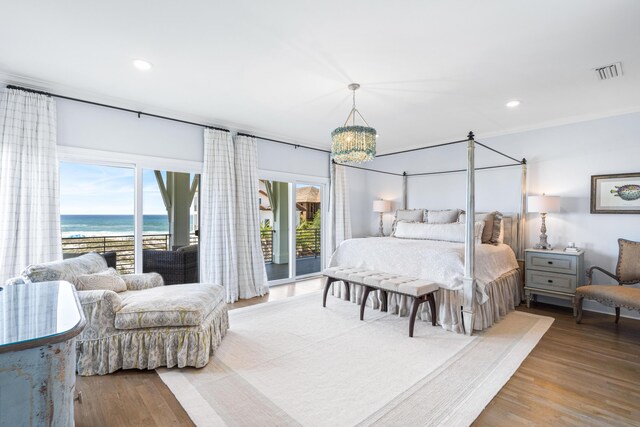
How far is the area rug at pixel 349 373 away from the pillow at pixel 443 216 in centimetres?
176

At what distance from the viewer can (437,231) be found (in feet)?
14.9

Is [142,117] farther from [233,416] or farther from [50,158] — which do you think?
[233,416]

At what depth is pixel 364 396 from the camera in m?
2.11

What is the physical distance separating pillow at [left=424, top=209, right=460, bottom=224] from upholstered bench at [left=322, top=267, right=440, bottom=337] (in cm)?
179

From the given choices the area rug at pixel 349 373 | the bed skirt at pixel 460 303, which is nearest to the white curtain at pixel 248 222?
the area rug at pixel 349 373

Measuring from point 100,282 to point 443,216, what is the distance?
4.63 metres

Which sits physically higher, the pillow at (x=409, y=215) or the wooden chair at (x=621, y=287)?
the pillow at (x=409, y=215)

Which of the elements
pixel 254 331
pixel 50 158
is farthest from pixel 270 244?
pixel 50 158

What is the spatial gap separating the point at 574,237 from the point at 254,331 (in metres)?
4.48

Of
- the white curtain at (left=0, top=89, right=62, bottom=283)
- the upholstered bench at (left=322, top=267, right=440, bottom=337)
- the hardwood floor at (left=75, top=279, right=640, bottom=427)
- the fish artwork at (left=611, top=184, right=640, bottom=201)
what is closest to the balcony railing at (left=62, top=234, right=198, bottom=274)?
the white curtain at (left=0, top=89, right=62, bottom=283)

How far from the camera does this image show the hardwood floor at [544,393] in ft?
6.17

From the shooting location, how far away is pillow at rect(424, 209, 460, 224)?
492 centimetres

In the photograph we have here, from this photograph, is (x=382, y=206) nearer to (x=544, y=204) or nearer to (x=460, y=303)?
(x=544, y=204)

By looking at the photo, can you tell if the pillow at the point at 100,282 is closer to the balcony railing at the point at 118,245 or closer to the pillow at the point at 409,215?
the balcony railing at the point at 118,245
